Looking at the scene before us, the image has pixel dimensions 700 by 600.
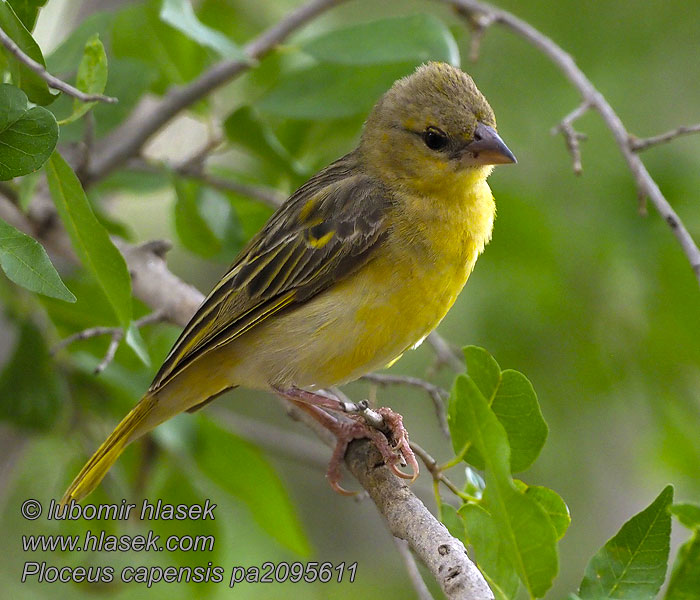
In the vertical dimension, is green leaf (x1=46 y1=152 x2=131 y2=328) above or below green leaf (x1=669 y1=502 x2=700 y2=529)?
above

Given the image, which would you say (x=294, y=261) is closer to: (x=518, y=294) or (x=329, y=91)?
(x=329, y=91)

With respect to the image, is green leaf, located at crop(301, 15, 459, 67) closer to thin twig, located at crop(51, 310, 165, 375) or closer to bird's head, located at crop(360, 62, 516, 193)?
bird's head, located at crop(360, 62, 516, 193)

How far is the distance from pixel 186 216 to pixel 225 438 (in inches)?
40.0

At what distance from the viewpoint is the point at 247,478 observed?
4.34 metres

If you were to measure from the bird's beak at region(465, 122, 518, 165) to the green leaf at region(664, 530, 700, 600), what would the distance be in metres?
1.75

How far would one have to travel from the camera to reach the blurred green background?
4320 millimetres

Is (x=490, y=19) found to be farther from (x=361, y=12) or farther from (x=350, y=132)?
(x=361, y=12)

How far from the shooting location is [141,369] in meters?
4.35

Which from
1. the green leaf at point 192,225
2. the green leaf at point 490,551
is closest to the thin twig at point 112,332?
the green leaf at point 192,225

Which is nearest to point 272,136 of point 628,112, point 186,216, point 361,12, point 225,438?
point 186,216

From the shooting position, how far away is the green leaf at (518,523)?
2.05 m

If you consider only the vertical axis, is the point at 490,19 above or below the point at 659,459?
above

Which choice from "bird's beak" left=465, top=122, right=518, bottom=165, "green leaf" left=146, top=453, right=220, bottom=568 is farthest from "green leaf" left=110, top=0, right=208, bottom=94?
"green leaf" left=146, top=453, right=220, bottom=568

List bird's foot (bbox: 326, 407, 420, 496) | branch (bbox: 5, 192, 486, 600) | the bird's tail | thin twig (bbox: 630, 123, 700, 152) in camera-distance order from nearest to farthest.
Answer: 1. branch (bbox: 5, 192, 486, 600)
2. thin twig (bbox: 630, 123, 700, 152)
3. bird's foot (bbox: 326, 407, 420, 496)
4. the bird's tail
